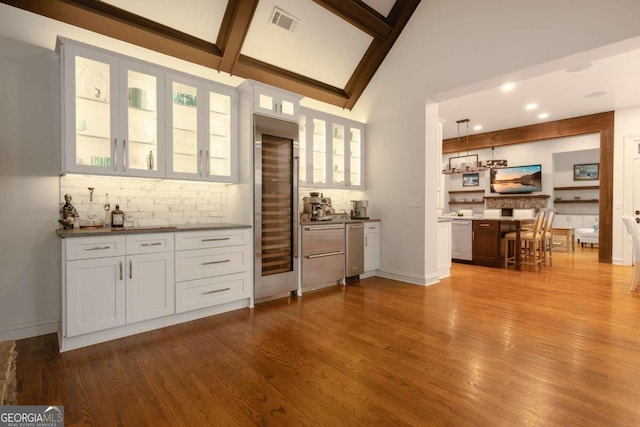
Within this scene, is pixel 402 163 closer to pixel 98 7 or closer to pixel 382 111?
pixel 382 111

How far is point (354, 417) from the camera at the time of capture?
1.72 m

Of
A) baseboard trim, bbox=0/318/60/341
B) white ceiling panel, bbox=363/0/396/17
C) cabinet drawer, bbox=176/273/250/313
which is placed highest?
white ceiling panel, bbox=363/0/396/17

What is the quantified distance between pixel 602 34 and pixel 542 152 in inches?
288

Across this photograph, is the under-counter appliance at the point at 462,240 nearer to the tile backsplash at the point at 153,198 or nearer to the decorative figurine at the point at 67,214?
the tile backsplash at the point at 153,198

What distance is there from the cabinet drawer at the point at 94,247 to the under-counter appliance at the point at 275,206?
138cm

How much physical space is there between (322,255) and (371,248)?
111 cm

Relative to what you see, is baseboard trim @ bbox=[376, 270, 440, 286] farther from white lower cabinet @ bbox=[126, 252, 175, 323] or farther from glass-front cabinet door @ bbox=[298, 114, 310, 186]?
white lower cabinet @ bbox=[126, 252, 175, 323]

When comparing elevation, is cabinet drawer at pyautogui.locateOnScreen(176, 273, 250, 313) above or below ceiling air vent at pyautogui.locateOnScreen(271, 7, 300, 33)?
below

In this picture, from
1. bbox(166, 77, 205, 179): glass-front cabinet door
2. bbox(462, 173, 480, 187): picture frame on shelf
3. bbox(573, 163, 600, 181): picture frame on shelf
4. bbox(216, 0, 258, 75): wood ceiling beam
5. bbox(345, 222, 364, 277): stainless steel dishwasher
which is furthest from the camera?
bbox(462, 173, 480, 187): picture frame on shelf

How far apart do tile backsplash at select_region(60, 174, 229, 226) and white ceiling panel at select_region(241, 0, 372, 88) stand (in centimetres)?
200

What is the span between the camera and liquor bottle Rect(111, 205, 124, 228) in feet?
10.1

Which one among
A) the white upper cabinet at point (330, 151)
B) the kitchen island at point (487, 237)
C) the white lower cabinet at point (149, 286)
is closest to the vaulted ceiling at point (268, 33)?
the white upper cabinet at point (330, 151)

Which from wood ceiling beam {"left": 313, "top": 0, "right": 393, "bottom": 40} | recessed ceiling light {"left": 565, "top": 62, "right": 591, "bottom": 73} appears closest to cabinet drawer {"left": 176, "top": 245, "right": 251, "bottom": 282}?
wood ceiling beam {"left": 313, "top": 0, "right": 393, "bottom": 40}

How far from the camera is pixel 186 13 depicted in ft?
11.5
